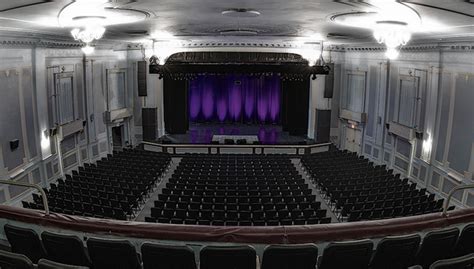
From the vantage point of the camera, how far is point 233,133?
24703mm

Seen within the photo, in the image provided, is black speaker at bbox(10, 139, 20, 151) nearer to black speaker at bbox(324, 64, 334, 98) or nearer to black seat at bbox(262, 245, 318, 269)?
black seat at bbox(262, 245, 318, 269)

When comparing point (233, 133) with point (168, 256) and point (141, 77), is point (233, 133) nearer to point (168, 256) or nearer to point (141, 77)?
point (141, 77)

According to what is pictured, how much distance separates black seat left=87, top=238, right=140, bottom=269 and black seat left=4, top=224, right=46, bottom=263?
0.61 meters

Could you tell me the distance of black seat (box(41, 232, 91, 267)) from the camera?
3.57 metres

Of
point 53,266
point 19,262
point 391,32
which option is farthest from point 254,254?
point 391,32

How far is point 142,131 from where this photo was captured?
75.6 feet

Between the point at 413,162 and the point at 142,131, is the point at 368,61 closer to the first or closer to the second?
the point at 413,162

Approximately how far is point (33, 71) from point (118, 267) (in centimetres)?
1314

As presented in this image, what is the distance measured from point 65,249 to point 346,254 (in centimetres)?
252

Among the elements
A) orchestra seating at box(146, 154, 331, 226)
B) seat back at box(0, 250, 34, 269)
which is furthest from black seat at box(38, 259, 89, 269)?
orchestra seating at box(146, 154, 331, 226)

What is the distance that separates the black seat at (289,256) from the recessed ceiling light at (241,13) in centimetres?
646

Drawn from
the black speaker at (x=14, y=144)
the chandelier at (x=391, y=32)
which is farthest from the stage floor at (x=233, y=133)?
the chandelier at (x=391, y=32)

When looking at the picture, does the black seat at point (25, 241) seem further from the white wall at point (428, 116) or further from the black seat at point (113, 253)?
the white wall at point (428, 116)

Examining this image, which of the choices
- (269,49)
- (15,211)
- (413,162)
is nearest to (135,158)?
(269,49)
